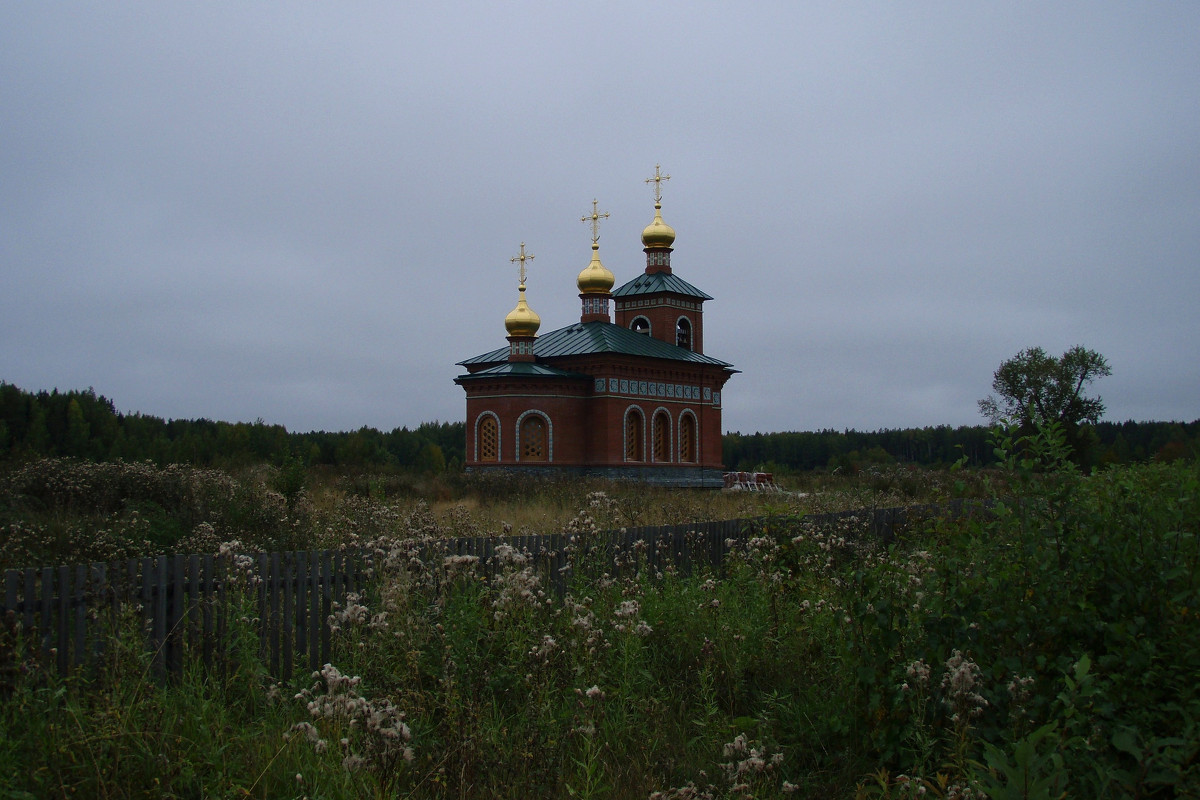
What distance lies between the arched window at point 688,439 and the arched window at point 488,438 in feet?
24.1

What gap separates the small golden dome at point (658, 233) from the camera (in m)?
36.0

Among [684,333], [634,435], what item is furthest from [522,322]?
[684,333]

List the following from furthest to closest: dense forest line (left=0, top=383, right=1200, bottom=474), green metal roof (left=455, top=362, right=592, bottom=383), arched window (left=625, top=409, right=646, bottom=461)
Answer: arched window (left=625, top=409, right=646, bottom=461) < green metal roof (left=455, top=362, right=592, bottom=383) < dense forest line (left=0, top=383, right=1200, bottom=474)

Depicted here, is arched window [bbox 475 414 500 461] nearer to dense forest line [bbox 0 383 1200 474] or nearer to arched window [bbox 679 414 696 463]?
dense forest line [bbox 0 383 1200 474]

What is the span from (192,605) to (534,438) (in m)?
23.4

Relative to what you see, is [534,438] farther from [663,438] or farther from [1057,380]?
[1057,380]

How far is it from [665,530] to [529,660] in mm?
5060

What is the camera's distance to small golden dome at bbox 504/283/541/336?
100 ft

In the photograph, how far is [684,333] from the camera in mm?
36500

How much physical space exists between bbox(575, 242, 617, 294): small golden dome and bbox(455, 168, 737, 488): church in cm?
4

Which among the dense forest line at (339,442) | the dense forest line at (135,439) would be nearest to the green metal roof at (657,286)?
the dense forest line at (339,442)

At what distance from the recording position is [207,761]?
4387 mm

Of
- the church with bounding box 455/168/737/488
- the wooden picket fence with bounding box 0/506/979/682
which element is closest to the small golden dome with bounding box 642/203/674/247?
the church with bounding box 455/168/737/488

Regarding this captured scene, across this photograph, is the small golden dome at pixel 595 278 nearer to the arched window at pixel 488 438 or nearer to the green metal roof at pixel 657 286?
the green metal roof at pixel 657 286
